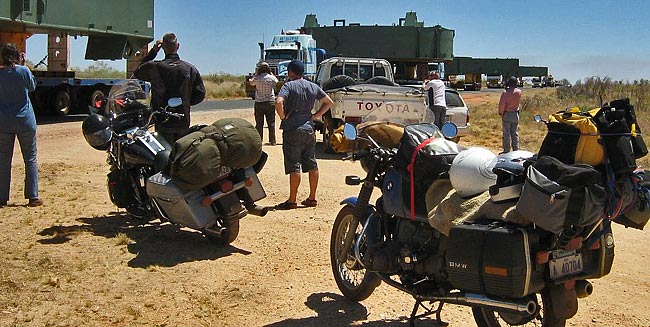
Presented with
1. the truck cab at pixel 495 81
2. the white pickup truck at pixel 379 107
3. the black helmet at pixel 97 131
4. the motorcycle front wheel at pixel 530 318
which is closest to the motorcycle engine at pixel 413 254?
the motorcycle front wheel at pixel 530 318

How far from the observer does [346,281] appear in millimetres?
5730

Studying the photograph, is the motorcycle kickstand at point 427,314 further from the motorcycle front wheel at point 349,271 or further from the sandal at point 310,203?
the sandal at point 310,203

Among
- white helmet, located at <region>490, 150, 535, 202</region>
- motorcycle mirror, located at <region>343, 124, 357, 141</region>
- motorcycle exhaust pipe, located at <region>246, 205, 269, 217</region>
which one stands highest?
motorcycle mirror, located at <region>343, 124, 357, 141</region>

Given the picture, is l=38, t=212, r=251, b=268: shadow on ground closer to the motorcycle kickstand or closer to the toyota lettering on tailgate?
the motorcycle kickstand

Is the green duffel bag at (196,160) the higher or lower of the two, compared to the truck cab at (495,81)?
lower

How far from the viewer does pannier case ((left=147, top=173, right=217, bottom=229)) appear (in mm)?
6824

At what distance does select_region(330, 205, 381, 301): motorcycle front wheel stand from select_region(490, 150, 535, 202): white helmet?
5.27ft

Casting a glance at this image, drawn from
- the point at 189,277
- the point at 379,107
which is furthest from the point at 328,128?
the point at 189,277


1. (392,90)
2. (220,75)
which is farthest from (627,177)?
(220,75)

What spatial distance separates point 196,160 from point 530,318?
3.46 meters

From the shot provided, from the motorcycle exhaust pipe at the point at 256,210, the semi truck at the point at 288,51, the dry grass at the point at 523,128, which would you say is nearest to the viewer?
the motorcycle exhaust pipe at the point at 256,210

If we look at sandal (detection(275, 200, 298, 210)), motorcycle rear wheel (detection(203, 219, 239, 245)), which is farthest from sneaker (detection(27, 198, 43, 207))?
sandal (detection(275, 200, 298, 210))

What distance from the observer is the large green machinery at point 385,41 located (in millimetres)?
43031

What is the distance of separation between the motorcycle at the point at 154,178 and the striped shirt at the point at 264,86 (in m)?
7.33
